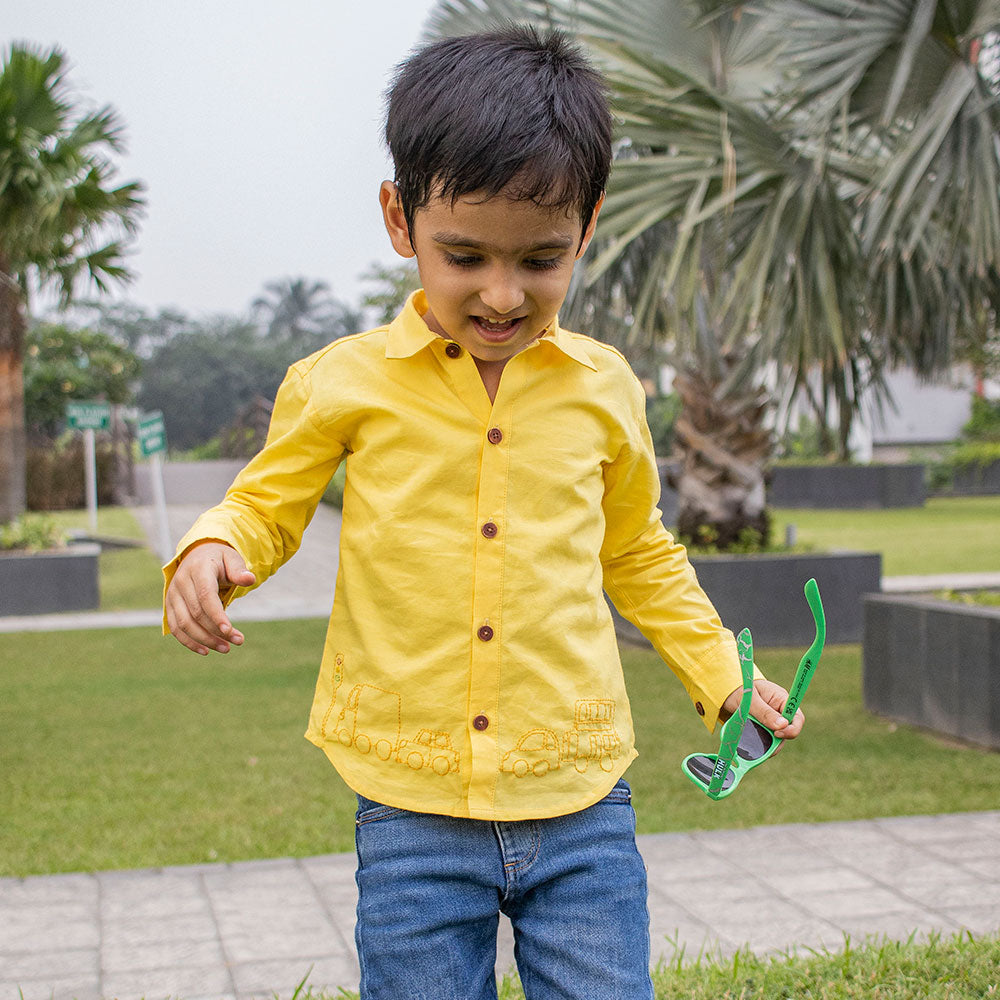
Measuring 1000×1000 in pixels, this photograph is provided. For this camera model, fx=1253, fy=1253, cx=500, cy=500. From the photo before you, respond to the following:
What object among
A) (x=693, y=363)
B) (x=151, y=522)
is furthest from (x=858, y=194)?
(x=151, y=522)

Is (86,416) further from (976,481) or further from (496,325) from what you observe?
(976,481)

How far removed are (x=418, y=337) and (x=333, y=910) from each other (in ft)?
7.06

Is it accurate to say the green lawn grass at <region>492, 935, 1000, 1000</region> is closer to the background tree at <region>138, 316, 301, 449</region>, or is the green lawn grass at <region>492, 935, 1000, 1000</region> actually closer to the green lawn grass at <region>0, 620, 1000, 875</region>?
the green lawn grass at <region>0, 620, 1000, 875</region>

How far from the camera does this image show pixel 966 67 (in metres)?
5.28

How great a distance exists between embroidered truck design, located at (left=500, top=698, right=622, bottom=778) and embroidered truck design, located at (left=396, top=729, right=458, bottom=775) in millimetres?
71

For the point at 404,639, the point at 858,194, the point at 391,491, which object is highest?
the point at 858,194

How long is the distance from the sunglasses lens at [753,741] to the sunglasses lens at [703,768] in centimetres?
5

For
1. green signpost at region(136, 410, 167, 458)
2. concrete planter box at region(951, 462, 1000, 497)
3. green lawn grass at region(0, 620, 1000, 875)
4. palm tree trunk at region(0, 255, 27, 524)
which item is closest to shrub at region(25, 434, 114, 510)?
palm tree trunk at region(0, 255, 27, 524)

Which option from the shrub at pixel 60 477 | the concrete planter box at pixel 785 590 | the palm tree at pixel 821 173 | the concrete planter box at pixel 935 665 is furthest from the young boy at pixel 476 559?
the shrub at pixel 60 477

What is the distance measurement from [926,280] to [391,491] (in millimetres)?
5835

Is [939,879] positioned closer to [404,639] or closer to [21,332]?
[404,639]

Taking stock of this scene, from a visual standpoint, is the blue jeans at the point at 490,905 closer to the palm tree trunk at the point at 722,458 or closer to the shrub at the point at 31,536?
the palm tree trunk at the point at 722,458

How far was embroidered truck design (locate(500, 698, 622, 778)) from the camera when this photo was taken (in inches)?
65.7

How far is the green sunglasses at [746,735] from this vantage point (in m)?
1.56
